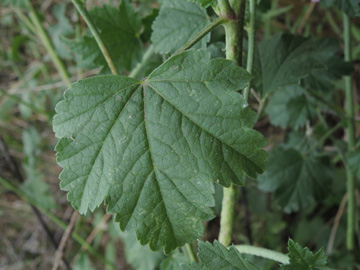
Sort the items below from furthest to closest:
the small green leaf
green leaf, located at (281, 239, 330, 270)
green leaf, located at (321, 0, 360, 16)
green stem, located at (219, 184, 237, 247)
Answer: the small green leaf → green leaf, located at (321, 0, 360, 16) → green stem, located at (219, 184, 237, 247) → green leaf, located at (281, 239, 330, 270)

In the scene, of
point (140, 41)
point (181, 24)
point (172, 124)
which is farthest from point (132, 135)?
point (140, 41)

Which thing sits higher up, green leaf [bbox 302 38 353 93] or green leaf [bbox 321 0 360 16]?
green leaf [bbox 321 0 360 16]

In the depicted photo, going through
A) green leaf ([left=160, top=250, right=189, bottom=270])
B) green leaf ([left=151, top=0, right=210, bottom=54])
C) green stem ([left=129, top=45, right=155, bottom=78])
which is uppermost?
green leaf ([left=151, top=0, right=210, bottom=54])

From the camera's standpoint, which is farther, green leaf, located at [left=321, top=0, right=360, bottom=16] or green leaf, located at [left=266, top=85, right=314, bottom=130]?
green leaf, located at [left=266, top=85, right=314, bottom=130]

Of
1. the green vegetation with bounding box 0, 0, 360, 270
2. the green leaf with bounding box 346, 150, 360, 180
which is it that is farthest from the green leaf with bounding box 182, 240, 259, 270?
the green leaf with bounding box 346, 150, 360, 180

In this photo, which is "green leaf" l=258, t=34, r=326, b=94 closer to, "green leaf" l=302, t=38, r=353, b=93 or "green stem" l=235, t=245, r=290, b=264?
"green leaf" l=302, t=38, r=353, b=93

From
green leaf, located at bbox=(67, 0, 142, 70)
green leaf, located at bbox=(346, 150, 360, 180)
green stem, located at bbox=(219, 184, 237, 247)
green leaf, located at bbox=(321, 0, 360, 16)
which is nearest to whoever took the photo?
green stem, located at bbox=(219, 184, 237, 247)

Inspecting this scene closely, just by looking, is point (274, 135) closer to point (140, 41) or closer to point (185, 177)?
point (140, 41)
